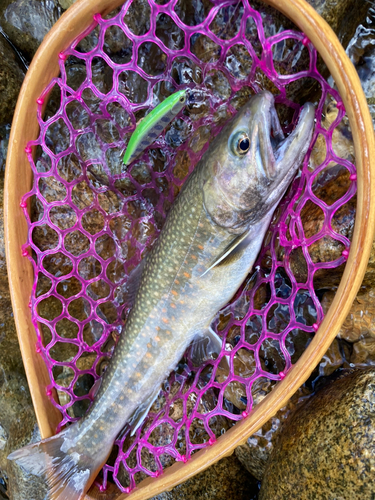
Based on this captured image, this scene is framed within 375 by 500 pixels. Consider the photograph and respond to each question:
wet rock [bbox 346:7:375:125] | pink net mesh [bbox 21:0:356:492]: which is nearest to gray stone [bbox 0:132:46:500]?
pink net mesh [bbox 21:0:356:492]

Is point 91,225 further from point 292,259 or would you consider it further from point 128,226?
point 292,259

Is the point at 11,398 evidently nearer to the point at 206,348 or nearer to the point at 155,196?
the point at 206,348

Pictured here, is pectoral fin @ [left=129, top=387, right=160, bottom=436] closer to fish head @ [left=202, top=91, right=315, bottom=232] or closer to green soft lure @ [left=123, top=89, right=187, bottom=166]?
fish head @ [left=202, top=91, right=315, bottom=232]

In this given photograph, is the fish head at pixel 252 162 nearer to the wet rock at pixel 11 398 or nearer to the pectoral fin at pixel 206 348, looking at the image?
the pectoral fin at pixel 206 348

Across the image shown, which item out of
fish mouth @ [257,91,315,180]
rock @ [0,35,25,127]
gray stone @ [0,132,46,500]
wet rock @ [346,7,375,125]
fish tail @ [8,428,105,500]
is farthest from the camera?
gray stone @ [0,132,46,500]

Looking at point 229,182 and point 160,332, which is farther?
point 160,332

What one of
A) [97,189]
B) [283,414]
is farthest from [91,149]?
[283,414]
